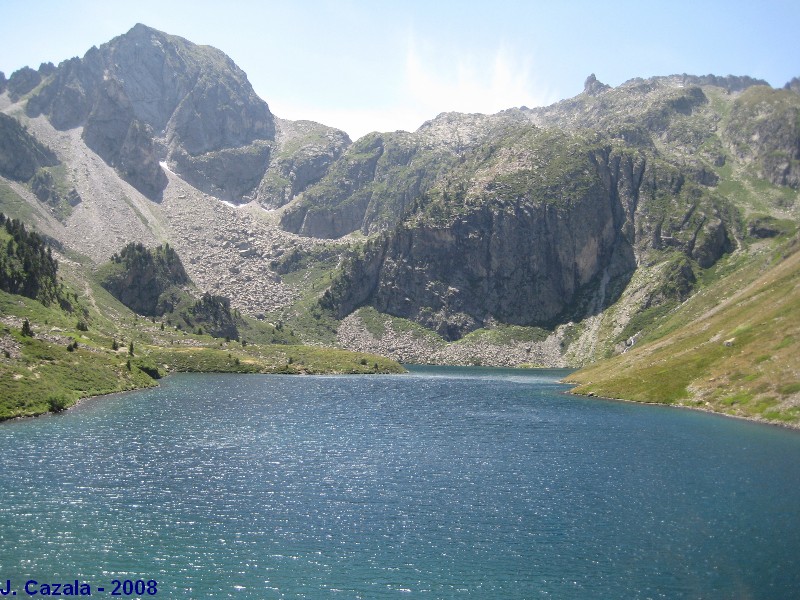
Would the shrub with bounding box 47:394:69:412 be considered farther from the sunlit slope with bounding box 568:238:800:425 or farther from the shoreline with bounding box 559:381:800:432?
the sunlit slope with bounding box 568:238:800:425

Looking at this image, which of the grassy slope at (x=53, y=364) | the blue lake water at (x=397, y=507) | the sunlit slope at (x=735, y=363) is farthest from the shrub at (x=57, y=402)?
the sunlit slope at (x=735, y=363)

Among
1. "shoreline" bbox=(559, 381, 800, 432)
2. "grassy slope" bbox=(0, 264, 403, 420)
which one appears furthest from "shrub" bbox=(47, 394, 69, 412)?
"shoreline" bbox=(559, 381, 800, 432)

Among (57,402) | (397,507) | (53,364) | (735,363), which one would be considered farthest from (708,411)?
(53,364)

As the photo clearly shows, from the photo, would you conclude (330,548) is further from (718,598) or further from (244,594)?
(718,598)

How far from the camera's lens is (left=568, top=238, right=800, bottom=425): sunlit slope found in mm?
110750

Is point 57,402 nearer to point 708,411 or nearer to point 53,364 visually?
point 53,364

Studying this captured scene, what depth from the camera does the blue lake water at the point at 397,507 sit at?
3991 centimetres

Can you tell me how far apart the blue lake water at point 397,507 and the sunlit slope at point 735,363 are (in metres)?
14.4

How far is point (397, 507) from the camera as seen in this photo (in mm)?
54750

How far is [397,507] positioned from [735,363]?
99208 mm

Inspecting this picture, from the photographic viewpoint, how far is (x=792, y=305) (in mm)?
134375

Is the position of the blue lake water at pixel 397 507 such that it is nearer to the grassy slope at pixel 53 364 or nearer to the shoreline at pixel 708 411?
the shoreline at pixel 708 411

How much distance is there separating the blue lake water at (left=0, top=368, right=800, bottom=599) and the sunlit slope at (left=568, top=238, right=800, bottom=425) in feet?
47.2

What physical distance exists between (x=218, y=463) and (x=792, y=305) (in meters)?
125
